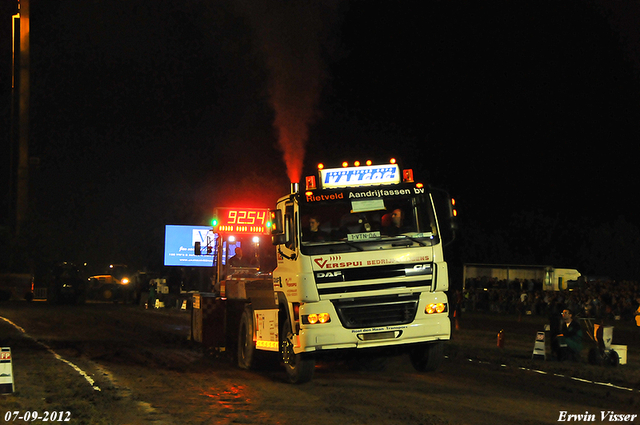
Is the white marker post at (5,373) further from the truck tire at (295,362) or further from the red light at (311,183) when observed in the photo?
the red light at (311,183)

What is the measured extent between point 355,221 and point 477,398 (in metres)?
3.12

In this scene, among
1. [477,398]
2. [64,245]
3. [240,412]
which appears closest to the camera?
[240,412]

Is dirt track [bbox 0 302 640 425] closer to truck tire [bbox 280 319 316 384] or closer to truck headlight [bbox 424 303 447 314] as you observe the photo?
truck tire [bbox 280 319 316 384]

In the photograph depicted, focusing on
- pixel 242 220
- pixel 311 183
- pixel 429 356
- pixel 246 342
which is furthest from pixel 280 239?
pixel 242 220

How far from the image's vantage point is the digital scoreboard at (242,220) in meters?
16.7

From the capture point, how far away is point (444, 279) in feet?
36.5

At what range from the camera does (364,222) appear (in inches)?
447

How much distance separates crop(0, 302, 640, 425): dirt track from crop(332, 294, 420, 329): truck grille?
37.8 inches

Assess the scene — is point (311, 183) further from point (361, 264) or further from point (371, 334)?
point (371, 334)

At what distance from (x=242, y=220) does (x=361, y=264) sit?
21.0 feet

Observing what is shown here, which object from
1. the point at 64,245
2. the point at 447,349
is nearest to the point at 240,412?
the point at 447,349

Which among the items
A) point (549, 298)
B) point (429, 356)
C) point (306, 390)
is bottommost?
point (306, 390)

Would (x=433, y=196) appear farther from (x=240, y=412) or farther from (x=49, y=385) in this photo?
(x=49, y=385)

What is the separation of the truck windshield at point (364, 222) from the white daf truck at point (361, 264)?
0.05 feet
